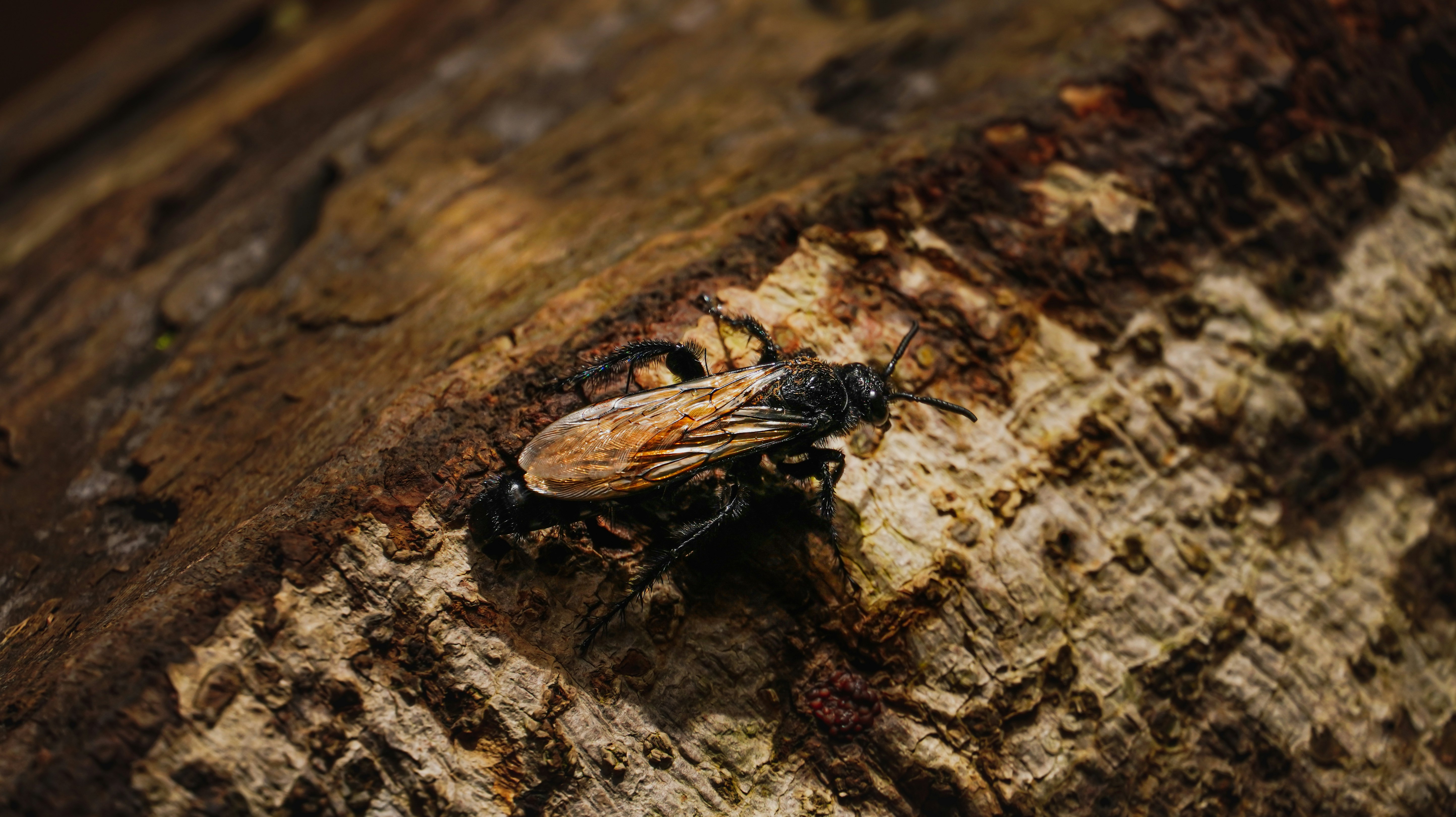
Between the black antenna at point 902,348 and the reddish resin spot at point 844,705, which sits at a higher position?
the black antenna at point 902,348

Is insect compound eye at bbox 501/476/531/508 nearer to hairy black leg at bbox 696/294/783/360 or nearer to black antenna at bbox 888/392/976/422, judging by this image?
hairy black leg at bbox 696/294/783/360

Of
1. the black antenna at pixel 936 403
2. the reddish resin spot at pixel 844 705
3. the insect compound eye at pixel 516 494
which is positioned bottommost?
the reddish resin spot at pixel 844 705

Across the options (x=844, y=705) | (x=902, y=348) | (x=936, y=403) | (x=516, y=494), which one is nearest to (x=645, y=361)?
(x=516, y=494)

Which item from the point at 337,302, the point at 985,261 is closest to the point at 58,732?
the point at 337,302

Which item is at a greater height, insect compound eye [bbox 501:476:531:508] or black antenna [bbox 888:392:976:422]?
insect compound eye [bbox 501:476:531:508]

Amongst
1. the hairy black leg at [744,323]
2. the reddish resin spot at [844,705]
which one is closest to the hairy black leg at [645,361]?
the hairy black leg at [744,323]

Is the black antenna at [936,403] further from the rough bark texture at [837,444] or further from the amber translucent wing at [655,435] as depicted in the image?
the amber translucent wing at [655,435]

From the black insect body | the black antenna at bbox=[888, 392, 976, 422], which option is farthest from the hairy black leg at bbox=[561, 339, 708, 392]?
the black antenna at bbox=[888, 392, 976, 422]
